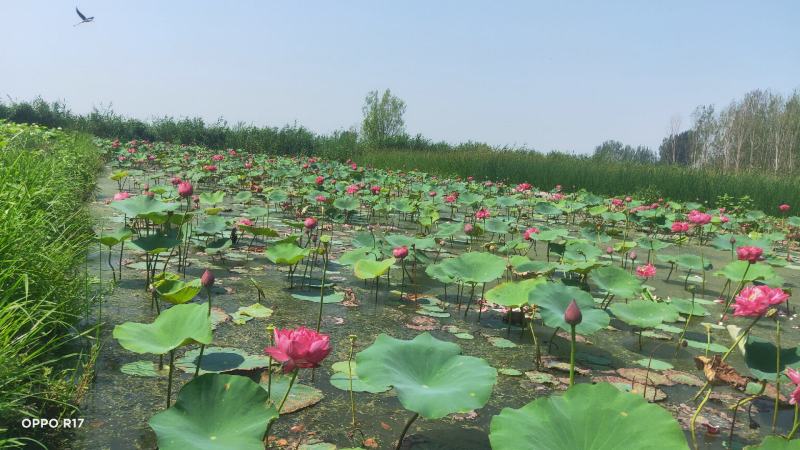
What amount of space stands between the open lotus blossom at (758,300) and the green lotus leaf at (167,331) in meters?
1.61

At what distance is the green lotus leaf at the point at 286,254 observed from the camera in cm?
288

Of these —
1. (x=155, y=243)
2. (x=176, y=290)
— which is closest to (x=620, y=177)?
(x=155, y=243)

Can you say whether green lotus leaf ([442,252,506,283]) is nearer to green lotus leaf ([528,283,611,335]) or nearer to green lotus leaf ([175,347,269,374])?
green lotus leaf ([528,283,611,335])

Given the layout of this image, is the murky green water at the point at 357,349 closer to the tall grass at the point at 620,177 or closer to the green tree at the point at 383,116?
the tall grass at the point at 620,177

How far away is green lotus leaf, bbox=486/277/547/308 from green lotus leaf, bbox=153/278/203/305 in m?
1.26

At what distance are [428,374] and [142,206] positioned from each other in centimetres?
204

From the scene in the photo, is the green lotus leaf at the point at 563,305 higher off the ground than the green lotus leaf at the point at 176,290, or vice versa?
the green lotus leaf at the point at 563,305

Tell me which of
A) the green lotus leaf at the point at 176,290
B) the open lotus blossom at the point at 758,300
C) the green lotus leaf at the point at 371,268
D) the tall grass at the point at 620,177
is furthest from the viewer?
the tall grass at the point at 620,177

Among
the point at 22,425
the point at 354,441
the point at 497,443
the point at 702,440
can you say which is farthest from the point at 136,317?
the point at 702,440

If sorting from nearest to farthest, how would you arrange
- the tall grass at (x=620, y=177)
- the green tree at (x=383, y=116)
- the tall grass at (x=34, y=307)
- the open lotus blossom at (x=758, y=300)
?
the tall grass at (x=34, y=307)
the open lotus blossom at (x=758, y=300)
the tall grass at (x=620, y=177)
the green tree at (x=383, y=116)

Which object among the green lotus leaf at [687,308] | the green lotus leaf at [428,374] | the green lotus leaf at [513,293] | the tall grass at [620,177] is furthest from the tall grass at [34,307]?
the tall grass at [620,177]

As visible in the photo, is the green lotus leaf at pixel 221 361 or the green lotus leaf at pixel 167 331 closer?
the green lotus leaf at pixel 167 331

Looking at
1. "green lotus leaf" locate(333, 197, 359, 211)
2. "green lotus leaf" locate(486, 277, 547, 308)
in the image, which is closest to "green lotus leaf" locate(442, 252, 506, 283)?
"green lotus leaf" locate(486, 277, 547, 308)

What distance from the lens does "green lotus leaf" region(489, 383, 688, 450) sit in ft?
3.48
